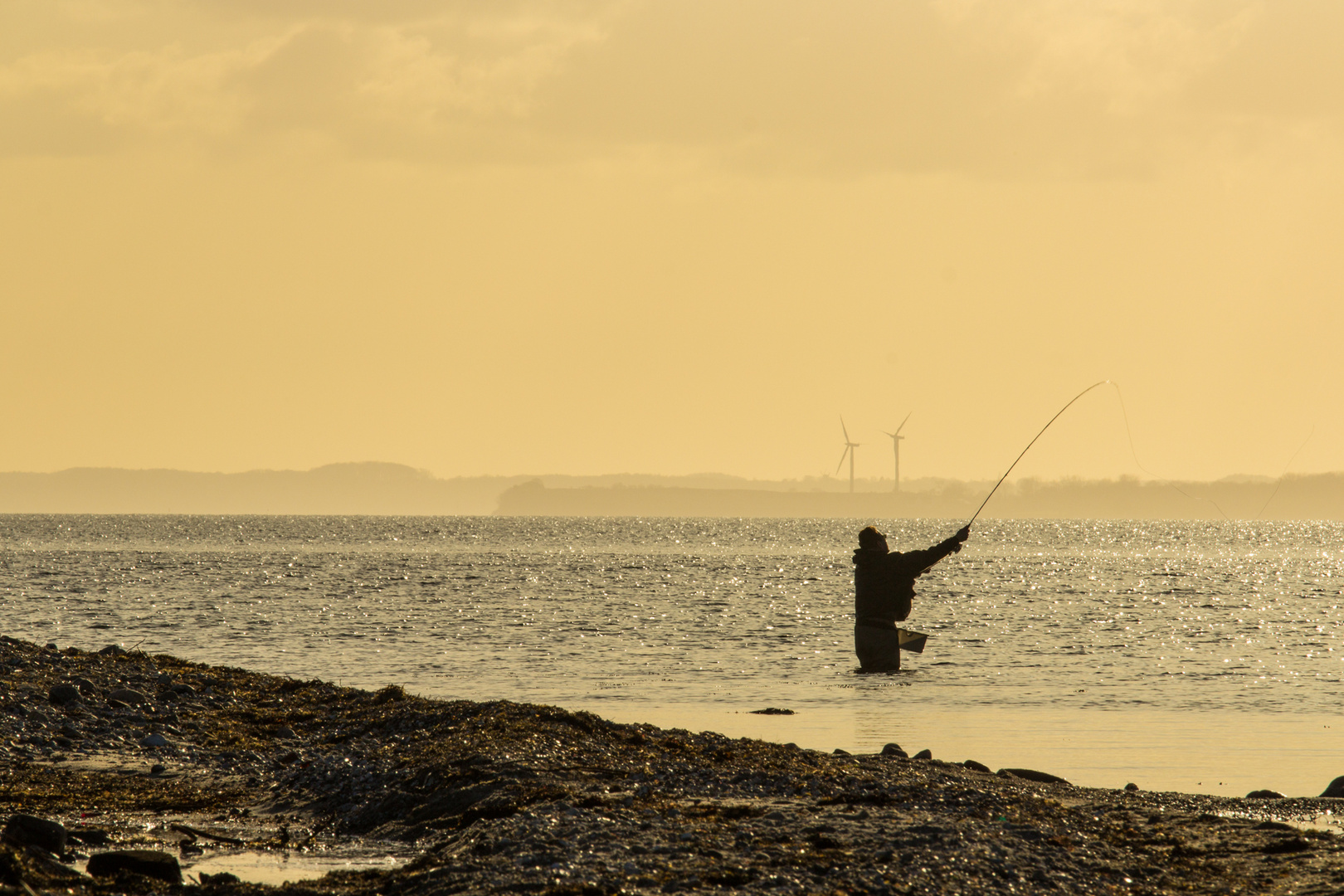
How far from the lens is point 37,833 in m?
10.1

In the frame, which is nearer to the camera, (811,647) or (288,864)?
(288,864)

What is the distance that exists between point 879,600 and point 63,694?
17.7 metres

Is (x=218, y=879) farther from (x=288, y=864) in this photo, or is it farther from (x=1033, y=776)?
(x=1033, y=776)

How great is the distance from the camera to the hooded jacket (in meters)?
29.5

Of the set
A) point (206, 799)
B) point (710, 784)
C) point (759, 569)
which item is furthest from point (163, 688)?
point (759, 569)

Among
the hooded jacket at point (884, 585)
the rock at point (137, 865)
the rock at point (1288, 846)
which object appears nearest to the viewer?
the rock at point (137, 865)

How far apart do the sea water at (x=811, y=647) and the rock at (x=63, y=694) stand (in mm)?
7646

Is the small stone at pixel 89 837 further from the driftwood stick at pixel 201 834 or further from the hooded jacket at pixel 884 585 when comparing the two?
the hooded jacket at pixel 884 585

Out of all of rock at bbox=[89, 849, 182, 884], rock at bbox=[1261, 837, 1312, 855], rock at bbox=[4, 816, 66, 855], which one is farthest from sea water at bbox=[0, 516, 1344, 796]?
rock at bbox=[4, 816, 66, 855]

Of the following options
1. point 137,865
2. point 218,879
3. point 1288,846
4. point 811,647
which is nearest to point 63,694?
point 137,865

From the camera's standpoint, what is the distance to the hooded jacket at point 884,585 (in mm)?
29500

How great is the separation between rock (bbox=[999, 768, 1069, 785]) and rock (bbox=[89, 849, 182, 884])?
9594mm

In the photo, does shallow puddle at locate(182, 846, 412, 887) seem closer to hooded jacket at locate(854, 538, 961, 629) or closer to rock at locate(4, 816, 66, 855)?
rock at locate(4, 816, 66, 855)

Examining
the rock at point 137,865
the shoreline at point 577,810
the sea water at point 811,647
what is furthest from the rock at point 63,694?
the rock at point 137,865
